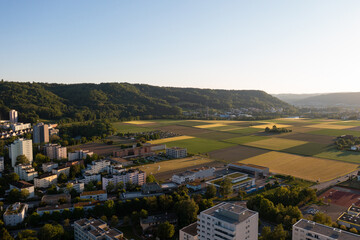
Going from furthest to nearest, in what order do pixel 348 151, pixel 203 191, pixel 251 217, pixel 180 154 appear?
pixel 348 151 → pixel 180 154 → pixel 203 191 → pixel 251 217

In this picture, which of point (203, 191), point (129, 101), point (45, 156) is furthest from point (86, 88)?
point (203, 191)

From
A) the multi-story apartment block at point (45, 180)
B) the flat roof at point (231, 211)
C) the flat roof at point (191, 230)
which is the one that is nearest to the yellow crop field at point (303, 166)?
the flat roof at point (191, 230)

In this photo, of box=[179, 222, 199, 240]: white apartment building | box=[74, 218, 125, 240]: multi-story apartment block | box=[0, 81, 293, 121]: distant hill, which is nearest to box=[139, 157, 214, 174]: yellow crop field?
box=[74, 218, 125, 240]: multi-story apartment block

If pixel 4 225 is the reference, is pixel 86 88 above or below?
above

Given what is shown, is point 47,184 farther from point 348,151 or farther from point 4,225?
point 348,151

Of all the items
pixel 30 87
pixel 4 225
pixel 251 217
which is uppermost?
pixel 30 87

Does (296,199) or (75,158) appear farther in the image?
(75,158)
